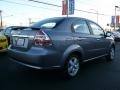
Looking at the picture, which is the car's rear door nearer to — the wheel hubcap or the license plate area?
the wheel hubcap

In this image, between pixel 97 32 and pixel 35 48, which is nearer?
pixel 35 48

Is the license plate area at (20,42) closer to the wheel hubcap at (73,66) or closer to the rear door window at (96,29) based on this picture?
the wheel hubcap at (73,66)

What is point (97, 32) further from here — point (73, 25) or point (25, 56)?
point (25, 56)

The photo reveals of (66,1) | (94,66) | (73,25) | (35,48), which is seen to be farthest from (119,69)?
(66,1)

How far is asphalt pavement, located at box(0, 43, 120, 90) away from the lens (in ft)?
16.4

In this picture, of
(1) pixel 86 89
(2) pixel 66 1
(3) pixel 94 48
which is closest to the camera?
(1) pixel 86 89

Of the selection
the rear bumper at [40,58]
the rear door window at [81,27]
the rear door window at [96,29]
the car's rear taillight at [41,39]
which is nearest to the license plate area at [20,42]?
the rear bumper at [40,58]

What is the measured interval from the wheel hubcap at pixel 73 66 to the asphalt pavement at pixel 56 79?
18cm

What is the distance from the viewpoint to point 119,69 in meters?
6.84

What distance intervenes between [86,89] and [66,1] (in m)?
21.4

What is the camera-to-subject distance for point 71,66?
5.73 meters

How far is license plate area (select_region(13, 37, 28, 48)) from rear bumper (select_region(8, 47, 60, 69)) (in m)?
0.19

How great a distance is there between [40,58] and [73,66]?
49.0 inches

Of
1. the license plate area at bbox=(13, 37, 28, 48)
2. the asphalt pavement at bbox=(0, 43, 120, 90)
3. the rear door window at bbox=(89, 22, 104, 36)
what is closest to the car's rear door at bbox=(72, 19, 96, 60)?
the rear door window at bbox=(89, 22, 104, 36)
